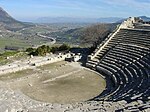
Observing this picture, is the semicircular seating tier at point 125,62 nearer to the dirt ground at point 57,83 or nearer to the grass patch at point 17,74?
the dirt ground at point 57,83

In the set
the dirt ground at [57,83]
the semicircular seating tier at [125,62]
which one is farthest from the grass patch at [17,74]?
the semicircular seating tier at [125,62]

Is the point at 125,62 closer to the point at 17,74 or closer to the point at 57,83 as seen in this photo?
the point at 57,83

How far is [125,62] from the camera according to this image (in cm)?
3338

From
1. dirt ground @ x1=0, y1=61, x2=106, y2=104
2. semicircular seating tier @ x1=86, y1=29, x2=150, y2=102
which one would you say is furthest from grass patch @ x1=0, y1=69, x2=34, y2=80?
semicircular seating tier @ x1=86, y1=29, x2=150, y2=102

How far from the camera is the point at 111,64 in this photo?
3456 centimetres

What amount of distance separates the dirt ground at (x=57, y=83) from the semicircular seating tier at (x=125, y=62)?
129cm

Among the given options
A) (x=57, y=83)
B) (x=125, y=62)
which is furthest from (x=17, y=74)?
(x=125, y=62)

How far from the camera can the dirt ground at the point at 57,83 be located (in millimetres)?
26344

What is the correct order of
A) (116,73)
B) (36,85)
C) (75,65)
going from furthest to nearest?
(75,65) < (116,73) < (36,85)

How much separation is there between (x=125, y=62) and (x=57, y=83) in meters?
8.21

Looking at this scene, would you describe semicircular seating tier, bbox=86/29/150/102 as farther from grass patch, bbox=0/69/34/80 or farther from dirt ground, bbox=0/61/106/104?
grass patch, bbox=0/69/34/80

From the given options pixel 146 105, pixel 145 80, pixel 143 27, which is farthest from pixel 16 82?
pixel 143 27

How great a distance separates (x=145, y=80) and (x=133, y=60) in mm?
7985

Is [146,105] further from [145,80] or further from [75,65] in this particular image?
[75,65]
